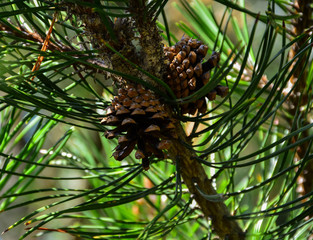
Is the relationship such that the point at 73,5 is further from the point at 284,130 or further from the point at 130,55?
the point at 284,130

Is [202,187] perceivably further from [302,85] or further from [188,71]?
[302,85]

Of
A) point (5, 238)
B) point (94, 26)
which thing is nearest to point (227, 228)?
point (94, 26)

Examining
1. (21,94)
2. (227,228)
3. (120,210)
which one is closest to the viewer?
(21,94)

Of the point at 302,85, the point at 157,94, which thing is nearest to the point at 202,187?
the point at 157,94

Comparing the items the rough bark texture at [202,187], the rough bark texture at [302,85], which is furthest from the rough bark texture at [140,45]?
the rough bark texture at [302,85]

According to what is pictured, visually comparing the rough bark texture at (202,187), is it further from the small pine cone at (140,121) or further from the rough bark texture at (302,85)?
the rough bark texture at (302,85)
